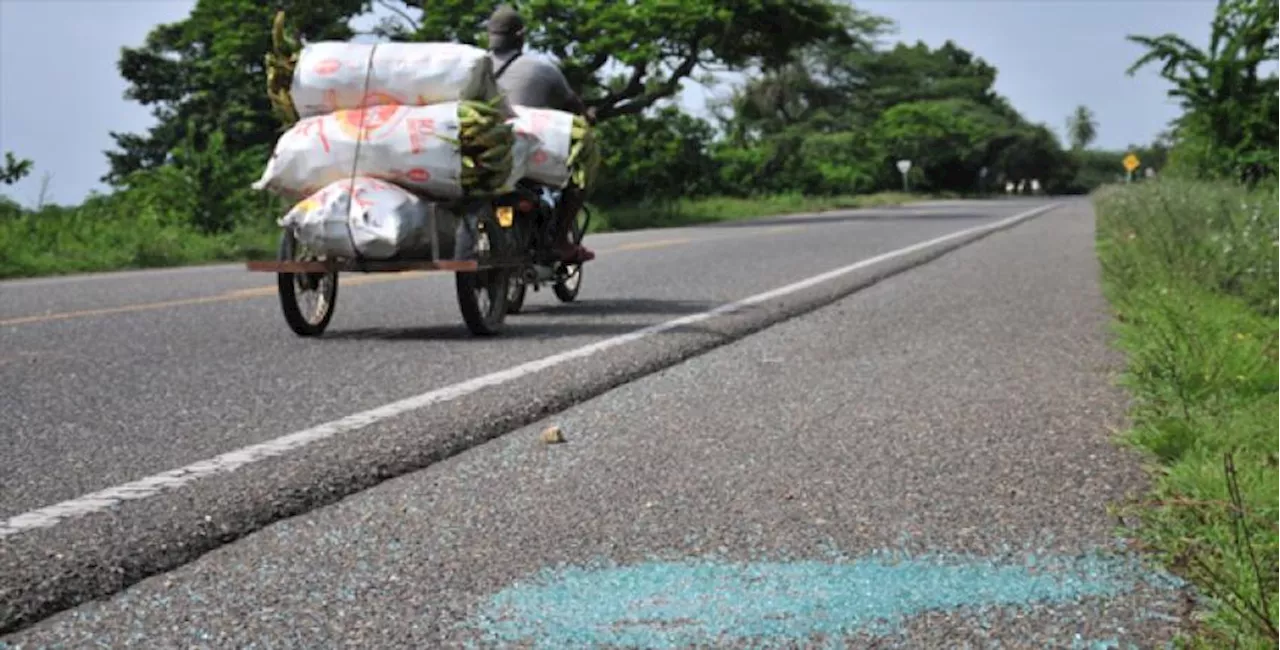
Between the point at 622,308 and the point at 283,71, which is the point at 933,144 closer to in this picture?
the point at 622,308

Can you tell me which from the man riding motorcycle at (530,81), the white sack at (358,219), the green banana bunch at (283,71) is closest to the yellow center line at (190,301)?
the green banana bunch at (283,71)

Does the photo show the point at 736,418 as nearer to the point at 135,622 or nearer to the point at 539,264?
the point at 135,622

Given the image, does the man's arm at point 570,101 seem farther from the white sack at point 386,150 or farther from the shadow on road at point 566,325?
the white sack at point 386,150

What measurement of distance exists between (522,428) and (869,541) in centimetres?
190

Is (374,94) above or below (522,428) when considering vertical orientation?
above

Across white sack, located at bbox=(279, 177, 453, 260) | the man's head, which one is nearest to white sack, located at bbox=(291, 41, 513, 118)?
white sack, located at bbox=(279, 177, 453, 260)

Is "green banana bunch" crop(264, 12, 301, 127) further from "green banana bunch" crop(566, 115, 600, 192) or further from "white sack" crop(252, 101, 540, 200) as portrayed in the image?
"green banana bunch" crop(566, 115, 600, 192)

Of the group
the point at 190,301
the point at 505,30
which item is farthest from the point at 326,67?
the point at 190,301

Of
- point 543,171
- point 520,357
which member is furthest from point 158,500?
point 543,171

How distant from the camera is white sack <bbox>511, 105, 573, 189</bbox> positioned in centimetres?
859

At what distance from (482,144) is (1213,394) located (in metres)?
3.88

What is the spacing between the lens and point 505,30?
9.04 m

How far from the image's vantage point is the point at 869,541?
3.57 metres

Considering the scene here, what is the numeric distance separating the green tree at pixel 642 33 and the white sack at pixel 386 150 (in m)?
26.4
